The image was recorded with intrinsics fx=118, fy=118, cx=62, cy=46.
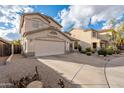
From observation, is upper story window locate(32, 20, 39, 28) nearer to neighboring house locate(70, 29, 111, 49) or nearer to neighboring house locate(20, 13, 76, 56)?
neighboring house locate(20, 13, 76, 56)

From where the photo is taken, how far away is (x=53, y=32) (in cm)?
1382

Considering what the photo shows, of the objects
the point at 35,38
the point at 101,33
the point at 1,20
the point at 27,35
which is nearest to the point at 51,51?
the point at 35,38

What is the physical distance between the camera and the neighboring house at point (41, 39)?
11.9 metres

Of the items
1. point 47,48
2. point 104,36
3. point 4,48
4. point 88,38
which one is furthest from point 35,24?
point 104,36

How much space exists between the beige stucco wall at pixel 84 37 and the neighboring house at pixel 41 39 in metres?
8.25

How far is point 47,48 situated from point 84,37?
1242 cm

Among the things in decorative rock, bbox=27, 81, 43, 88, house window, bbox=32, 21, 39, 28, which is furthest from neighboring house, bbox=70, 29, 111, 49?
decorative rock, bbox=27, 81, 43, 88

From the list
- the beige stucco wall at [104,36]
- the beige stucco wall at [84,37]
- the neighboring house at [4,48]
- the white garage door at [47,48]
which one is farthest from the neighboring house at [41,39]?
the beige stucco wall at [104,36]

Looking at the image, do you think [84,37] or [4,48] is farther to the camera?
[84,37]

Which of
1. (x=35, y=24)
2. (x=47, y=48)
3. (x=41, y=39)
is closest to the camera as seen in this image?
(x=41, y=39)

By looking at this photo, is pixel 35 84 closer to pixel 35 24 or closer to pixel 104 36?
pixel 35 24

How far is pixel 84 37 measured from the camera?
920 inches

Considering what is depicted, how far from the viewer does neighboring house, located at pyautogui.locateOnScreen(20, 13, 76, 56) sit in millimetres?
11889

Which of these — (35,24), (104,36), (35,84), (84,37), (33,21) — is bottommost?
(35,84)
